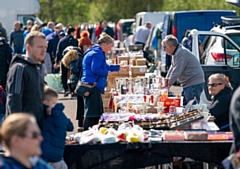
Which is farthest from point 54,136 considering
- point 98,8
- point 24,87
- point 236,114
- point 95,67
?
point 98,8

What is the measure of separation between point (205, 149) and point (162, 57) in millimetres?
13273

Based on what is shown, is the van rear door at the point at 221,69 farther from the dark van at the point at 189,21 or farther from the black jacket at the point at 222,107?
the dark van at the point at 189,21

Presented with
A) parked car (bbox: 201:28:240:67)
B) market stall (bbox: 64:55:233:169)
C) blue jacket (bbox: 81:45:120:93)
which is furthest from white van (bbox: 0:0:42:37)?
market stall (bbox: 64:55:233:169)

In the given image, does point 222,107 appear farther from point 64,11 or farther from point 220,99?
point 64,11

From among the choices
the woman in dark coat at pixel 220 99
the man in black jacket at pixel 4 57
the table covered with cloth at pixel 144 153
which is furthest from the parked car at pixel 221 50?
the table covered with cloth at pixel 144 153

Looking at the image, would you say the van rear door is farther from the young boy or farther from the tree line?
the tree line

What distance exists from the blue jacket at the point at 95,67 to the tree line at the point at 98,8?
33799 millimetres

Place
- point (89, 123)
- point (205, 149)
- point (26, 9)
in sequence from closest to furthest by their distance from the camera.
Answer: point (205, 149)
point (89, 123)
point (26, 9)

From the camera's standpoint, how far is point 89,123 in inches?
428

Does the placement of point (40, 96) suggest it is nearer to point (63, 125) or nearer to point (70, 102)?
point (63, 125)

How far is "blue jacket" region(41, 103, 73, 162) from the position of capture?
23.4 ft

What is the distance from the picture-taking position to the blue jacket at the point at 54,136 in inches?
280

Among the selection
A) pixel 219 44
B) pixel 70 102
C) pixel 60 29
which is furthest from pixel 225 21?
pixel 60 29

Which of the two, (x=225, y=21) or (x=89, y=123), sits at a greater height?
(x=225, y=21)
